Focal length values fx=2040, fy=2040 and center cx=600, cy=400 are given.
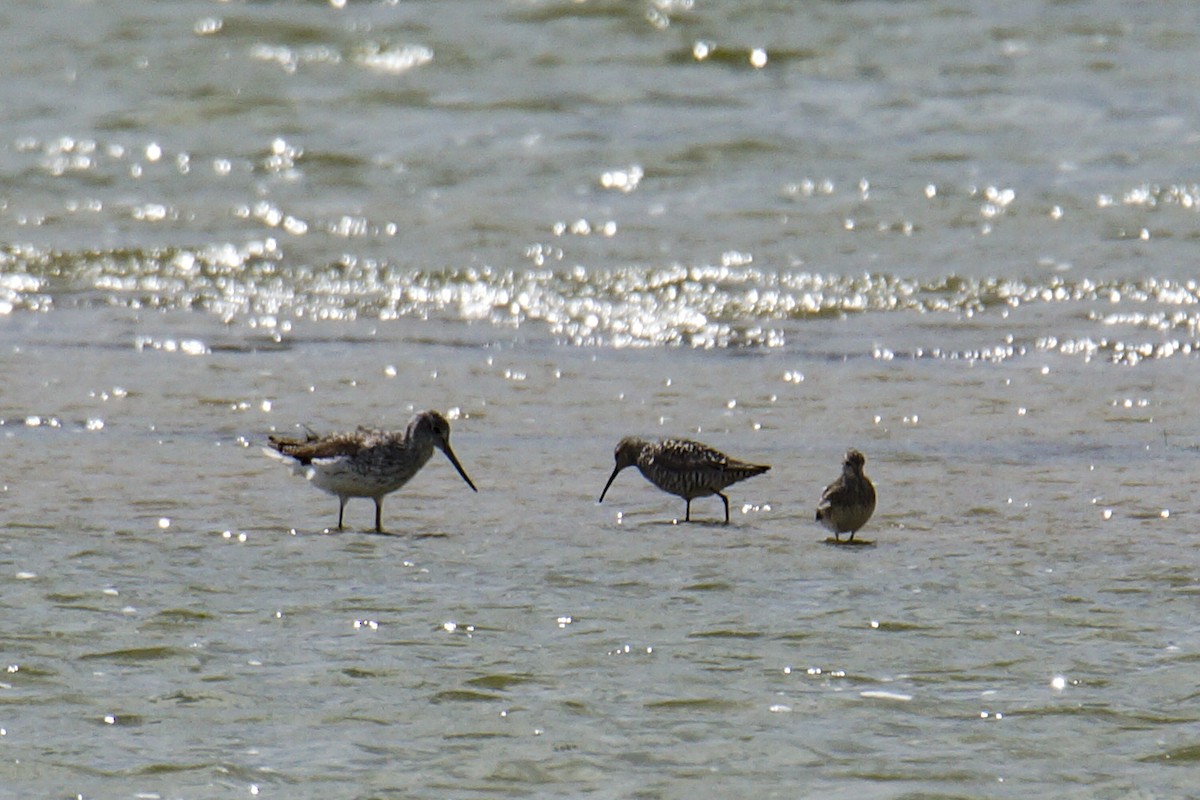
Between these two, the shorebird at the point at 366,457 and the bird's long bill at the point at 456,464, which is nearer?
the shorebird at the point at 366,457

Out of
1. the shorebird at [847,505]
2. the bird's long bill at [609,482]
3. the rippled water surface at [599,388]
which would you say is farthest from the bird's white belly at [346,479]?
the shorebird at [847,505]

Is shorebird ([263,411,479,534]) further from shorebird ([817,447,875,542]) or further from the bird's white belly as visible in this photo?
shorebird ([817,447,875,542])

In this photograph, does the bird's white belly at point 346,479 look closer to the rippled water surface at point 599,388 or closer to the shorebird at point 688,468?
the rippled water surface at point 599,388

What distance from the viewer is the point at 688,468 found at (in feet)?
25.6

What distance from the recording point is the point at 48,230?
577 inches

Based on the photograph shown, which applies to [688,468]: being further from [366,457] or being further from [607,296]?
[607,296]

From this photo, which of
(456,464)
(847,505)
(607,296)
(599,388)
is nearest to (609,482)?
(456,464)

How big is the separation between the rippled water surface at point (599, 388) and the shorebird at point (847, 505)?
0.46 feet

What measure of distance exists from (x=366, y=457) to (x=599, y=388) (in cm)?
285

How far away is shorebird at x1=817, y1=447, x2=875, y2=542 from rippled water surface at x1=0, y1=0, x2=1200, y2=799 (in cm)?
14

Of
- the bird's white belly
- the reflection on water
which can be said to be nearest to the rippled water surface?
the reflection on water

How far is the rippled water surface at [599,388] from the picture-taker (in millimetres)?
4980

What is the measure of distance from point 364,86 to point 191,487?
1176 cm

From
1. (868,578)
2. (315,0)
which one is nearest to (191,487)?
(868,578)
